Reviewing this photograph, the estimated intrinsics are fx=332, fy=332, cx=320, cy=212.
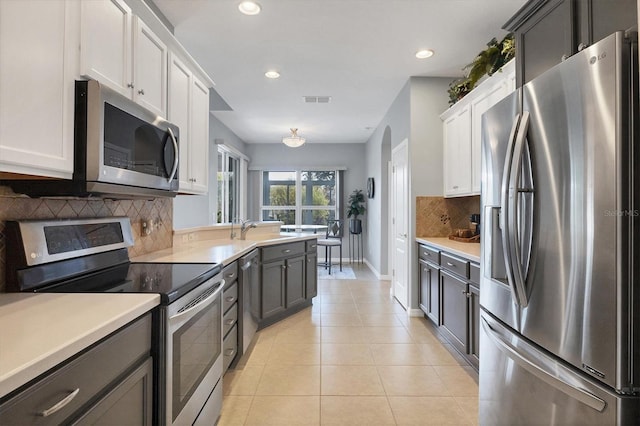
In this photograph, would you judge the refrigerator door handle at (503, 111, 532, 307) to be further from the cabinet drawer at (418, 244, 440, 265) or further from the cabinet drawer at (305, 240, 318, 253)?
the cabinet drawer at (305, 240, 318, 253)

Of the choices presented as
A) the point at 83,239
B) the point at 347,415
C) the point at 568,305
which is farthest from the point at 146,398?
the point at 568,305

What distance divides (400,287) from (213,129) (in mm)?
3910

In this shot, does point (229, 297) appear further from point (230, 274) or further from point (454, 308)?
point (454, 308)

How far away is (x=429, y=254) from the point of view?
11.2 feet

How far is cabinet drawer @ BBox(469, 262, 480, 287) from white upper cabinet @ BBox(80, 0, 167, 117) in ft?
7.75

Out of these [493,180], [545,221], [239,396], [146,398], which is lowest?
[239,396]

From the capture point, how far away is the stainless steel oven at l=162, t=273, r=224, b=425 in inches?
51.0

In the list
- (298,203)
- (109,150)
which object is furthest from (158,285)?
(298,203)

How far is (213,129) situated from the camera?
18.3 feet

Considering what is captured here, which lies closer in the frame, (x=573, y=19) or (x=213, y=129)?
(x=573, y=19)

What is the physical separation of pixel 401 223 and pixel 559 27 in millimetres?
3013

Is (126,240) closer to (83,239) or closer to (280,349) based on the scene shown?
(83,239)

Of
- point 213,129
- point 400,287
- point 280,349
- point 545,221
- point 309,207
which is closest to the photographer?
point 545,221

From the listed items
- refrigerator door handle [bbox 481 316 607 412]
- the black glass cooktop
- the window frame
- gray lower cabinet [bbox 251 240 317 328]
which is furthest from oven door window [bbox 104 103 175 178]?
the window frame
